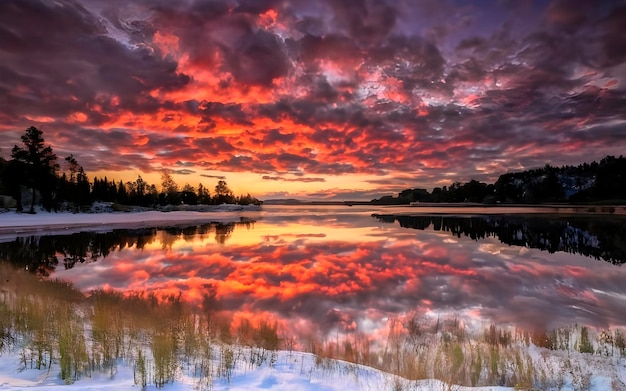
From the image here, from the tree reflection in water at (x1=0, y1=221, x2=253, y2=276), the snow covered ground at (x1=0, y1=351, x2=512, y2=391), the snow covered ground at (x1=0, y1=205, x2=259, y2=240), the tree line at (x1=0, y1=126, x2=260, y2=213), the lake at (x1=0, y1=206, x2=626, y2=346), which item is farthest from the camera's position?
the tree line at (x1=0, y1=126, x2=260, y2=213)

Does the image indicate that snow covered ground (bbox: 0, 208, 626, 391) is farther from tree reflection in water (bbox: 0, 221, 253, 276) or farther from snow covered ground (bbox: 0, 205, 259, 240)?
snow covered ground (bbox: 0, 205, 259, 240)

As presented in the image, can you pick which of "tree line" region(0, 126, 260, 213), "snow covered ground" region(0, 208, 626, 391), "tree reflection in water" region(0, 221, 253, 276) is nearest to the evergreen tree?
"tree line" region(0, 126, 260, 213)

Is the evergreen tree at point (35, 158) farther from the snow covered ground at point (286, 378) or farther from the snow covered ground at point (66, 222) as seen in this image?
the snow covered ground at point (286, 378)

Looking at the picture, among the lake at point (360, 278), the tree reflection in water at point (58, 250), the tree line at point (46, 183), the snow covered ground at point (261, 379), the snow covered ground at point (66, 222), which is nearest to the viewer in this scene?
the snow covered ground at point (261, 379)

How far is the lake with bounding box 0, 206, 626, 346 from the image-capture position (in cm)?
1229

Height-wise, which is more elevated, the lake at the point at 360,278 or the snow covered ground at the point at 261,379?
the snow covered ground at the point at 261,379

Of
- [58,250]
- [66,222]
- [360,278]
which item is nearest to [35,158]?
[66,222]

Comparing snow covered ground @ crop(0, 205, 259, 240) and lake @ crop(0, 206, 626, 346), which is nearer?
lake @ crop(0, 206, 626, 346)

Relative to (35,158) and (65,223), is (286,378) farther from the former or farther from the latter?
(35,158)

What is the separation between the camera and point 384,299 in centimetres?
1420

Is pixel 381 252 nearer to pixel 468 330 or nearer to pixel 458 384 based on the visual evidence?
pixel 468 330

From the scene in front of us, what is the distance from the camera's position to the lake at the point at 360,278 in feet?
40.3

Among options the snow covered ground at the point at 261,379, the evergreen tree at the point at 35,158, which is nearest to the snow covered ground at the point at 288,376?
the snow covered ground at the point at 261,379

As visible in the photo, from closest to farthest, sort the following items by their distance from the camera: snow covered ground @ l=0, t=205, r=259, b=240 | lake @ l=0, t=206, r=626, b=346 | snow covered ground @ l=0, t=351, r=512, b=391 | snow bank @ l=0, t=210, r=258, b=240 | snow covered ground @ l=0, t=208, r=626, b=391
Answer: snow covered ground @ l=0, t=351, r=512, b=391
snow covered ground @ l=0, t=208, r=626, b=391
lake @ l=0, t=206, r=626, b=346
snow bank @ l=0, t=210, r=258, b=240
snow covered ground @ l=0, t=205, r=259, b=240
